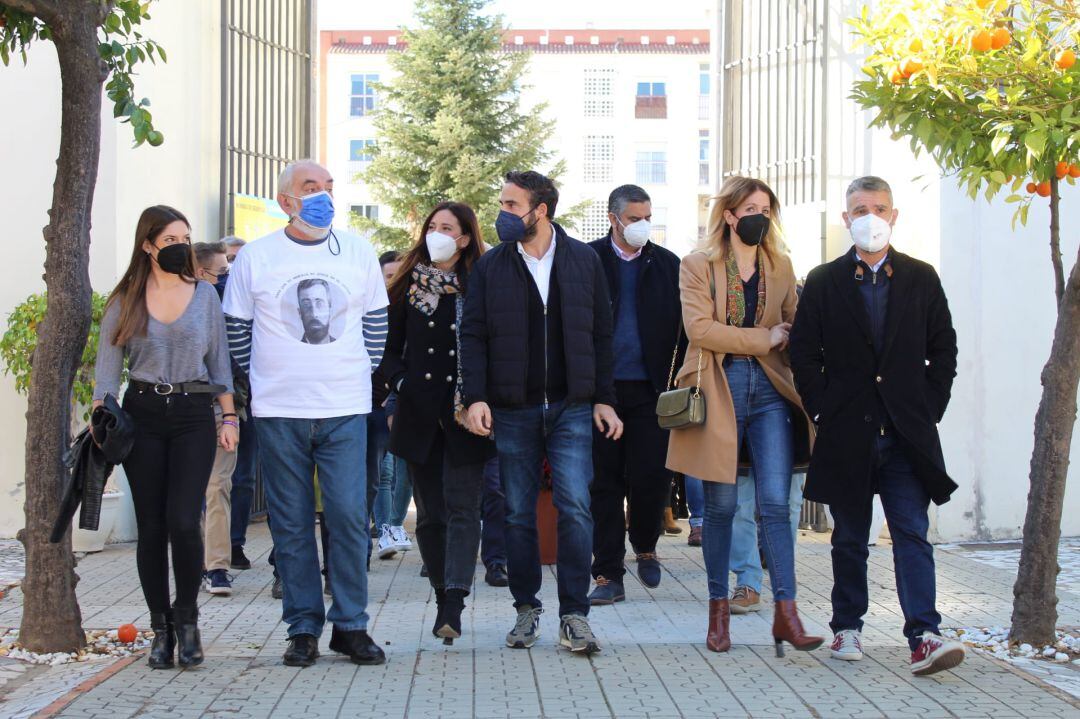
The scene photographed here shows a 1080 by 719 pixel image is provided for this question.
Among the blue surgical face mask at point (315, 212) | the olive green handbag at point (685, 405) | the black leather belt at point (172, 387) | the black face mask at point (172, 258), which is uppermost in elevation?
the blue surgical face mask at point (315, 212)

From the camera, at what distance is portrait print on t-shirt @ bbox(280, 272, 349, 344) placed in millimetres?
5750

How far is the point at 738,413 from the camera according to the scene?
6.10 metres

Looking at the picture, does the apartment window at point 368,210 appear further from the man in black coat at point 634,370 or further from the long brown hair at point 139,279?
the long brown hair at point 139,279

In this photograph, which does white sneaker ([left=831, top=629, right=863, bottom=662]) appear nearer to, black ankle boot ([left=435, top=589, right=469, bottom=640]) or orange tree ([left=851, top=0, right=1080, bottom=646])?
orange tree ([left=851, top=0, right=1080, bottom=646])

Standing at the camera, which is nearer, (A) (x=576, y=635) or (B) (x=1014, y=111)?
(B) (x=1014, y=111)

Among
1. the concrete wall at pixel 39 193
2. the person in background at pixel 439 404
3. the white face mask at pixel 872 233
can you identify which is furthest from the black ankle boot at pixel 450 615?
the concrete wall at pixel 39 193

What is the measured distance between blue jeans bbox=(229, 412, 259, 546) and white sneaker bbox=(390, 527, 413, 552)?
1073 millimetres

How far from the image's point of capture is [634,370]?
750 cm

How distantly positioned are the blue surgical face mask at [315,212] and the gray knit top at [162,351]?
24.0 inches

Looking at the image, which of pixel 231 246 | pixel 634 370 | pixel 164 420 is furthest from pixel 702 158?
pixel 164 420

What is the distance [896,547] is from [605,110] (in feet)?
175

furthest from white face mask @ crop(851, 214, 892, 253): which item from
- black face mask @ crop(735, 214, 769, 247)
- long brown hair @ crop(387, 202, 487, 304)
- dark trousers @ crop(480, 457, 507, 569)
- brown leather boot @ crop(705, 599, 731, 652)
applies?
dark trousers @ crop(480, 457, 507, 569)

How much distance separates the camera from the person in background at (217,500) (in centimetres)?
780

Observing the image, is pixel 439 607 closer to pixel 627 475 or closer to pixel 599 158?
pixel 627 475
